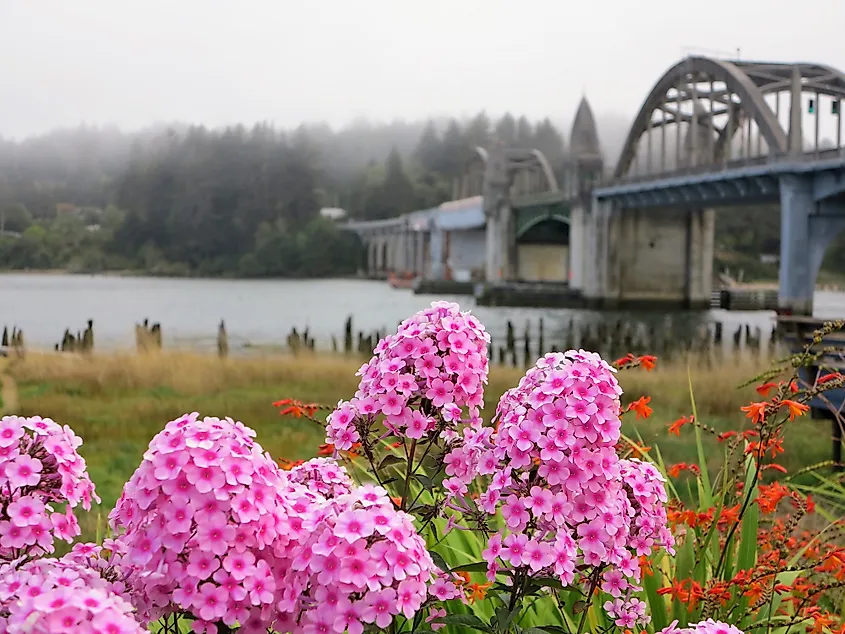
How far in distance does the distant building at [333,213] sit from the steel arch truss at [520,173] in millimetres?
15682

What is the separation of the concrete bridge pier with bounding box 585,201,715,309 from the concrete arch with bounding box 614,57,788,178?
4619 millimetres

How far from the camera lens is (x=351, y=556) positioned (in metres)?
1.88

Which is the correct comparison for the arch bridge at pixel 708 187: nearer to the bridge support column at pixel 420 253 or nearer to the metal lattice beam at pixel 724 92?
the metal lattice beam at pixel 724 92

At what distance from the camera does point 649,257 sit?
6931 cm

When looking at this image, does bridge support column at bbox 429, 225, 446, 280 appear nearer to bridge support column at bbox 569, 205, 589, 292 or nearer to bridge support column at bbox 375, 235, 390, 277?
bridge support column at bbox 375, 235, 390, 277

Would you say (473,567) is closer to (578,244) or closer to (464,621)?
(464,621)

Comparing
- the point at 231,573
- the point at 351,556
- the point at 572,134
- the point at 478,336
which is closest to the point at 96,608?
A: the point at 231,573

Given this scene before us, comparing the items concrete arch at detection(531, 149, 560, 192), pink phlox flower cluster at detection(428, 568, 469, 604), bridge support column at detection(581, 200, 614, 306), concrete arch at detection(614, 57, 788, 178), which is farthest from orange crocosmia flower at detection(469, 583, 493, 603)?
concrete arch at detection(531, 149, 560, 192)

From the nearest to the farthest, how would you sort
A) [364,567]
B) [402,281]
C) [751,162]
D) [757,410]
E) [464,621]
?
[364,567] < [464,621] < [757,410] < [751,162] < [402,281]

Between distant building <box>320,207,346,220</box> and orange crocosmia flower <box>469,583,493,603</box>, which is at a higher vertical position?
distant building <box>320,207,346,220</box>

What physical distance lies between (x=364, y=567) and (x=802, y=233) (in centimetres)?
4608

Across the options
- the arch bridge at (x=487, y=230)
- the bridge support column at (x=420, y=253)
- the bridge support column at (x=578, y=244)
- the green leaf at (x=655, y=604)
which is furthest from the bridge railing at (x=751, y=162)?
the bridge support column at (x=420, y=253)

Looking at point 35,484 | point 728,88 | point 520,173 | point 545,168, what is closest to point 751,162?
point 728,88

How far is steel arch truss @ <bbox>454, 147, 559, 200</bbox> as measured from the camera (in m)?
91.8
